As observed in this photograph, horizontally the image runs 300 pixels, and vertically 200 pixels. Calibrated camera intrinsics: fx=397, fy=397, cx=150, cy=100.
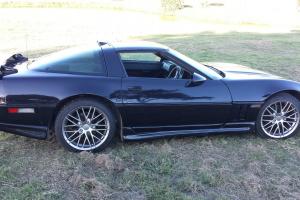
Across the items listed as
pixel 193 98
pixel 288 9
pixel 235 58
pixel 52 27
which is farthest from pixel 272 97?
pixel 288 9

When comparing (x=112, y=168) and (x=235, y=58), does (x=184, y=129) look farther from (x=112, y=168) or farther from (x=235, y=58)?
(x=235, y=58)

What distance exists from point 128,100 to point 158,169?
2.84 ft

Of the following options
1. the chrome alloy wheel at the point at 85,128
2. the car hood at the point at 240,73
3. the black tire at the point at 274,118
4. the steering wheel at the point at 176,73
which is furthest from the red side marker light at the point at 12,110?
the black tire at the point at 274,118

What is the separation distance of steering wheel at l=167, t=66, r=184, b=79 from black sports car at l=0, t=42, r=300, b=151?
12 mm

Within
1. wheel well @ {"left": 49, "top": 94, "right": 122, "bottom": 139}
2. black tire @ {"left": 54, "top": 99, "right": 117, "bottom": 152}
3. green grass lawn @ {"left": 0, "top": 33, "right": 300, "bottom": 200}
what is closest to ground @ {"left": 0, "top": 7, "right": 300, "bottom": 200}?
green grass lawn @ {"left": 0, "top": 33, "right": 300, "bottom": 200}

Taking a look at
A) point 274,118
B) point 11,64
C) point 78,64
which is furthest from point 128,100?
point 274,118

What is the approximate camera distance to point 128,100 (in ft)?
14.7

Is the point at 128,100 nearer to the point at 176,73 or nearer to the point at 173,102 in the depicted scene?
the point at 173,102

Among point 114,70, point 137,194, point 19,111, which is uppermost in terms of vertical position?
point 114,70

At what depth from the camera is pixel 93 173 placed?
4.03 meters

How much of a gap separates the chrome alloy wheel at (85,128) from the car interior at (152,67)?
2.31 feet

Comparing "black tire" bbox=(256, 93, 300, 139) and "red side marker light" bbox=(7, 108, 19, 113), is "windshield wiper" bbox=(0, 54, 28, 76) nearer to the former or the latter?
"red side marker light" bbox=(7, 108, 19, 113)

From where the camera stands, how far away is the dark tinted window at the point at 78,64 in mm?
4508

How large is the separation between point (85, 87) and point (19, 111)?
751mm
